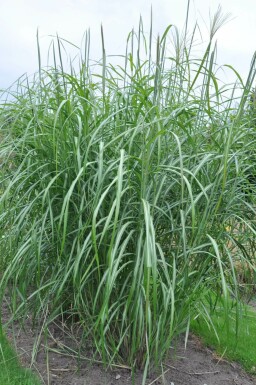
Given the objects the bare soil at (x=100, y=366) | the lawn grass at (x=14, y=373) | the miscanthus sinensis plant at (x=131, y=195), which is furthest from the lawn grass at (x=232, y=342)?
the lawn grass at (x=14, y=373)

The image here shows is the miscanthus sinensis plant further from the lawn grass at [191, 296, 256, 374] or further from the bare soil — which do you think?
the lawn grass at [191, 296, 256, 374]

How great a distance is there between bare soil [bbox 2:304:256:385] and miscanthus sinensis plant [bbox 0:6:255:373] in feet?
0.38

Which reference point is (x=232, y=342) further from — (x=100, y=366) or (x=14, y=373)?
(x=14, y=373)

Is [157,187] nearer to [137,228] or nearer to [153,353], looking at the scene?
[137,228]

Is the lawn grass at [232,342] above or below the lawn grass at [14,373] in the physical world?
above

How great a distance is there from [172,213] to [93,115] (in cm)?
68

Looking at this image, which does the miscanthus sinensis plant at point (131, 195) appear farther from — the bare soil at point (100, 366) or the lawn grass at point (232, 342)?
the lawn grass at point (232, 342)

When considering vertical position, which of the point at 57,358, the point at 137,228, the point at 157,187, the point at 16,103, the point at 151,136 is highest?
the point at 16,103

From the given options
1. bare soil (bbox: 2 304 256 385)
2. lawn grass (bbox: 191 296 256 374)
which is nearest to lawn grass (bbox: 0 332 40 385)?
bare soil (bbox: 2 304 256 385)

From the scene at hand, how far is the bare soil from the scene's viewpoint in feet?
8.59

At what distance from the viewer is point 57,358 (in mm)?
2842

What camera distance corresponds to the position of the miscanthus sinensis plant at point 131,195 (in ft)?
7.68

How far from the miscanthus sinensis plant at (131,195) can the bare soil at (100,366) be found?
0.11 meters

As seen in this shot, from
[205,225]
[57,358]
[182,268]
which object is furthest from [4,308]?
[205,225]
